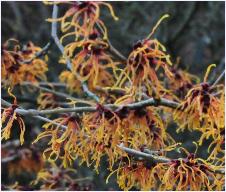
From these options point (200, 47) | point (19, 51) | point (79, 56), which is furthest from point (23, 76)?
point (200, 47)

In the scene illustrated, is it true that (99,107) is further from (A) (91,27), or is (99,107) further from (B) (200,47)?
(B) (200,47)

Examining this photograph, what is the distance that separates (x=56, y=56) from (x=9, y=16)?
0.78 meters

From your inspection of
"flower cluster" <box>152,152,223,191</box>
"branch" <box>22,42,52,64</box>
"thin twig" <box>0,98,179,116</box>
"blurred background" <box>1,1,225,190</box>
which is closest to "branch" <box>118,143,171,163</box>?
"flower cluster" <box>152,152,223,191</box>

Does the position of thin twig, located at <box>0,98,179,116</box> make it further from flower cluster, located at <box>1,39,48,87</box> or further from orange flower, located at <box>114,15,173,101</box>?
flower cluster, located at <box>1,39,48,87</box>

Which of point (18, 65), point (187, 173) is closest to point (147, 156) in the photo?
point (187, 173)

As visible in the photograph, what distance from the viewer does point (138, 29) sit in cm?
460

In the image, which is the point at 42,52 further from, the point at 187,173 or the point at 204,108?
the point at 187,173

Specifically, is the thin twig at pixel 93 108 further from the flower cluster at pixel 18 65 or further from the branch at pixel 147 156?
the flower cluster at pixel 18 65

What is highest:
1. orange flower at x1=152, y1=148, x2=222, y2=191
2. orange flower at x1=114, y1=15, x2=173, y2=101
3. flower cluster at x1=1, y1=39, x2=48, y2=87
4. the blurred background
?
the blurred background

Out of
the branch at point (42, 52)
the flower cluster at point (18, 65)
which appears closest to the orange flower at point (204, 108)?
the branch at point (42, 52)

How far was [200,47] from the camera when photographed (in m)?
4.74

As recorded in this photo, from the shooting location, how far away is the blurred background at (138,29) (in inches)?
169

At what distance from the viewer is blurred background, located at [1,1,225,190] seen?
4.30m

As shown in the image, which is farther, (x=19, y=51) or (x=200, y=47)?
(x=200, y=47)
